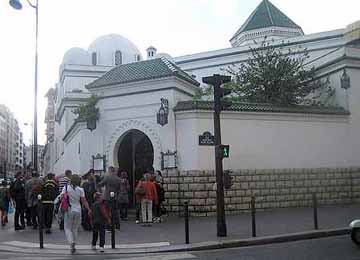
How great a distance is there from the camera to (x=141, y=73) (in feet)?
63.7

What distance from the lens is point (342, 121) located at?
2031 cm

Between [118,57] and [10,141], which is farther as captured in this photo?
[10,141]

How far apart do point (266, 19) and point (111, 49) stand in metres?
15.2

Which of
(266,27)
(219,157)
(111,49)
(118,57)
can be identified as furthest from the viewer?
(111,49)

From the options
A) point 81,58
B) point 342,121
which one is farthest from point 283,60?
point 81,58

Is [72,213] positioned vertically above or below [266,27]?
below

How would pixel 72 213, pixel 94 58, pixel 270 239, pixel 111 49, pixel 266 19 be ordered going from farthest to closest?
1. pixel 111 49
2. pixel 94 58
3. pixel 266 19
4. pixel 270 239
5. pixel 72 213

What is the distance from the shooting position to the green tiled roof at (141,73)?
18.8 metres

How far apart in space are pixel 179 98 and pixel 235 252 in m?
9.39

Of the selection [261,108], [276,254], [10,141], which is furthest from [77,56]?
[10,141]

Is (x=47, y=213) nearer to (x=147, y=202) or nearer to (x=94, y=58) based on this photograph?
(x=147, y=202)

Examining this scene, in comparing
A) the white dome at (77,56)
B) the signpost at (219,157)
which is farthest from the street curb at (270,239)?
the white dome at (77,56)

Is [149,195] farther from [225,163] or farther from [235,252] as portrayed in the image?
[235,252]

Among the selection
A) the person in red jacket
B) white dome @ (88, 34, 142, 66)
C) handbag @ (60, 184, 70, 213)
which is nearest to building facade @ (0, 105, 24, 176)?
white dome @ (88, 34, 142, 66)
